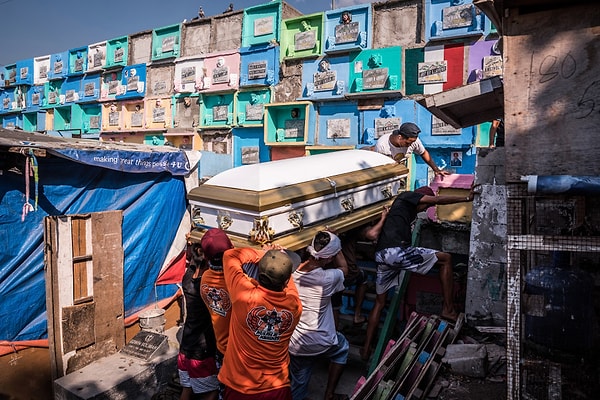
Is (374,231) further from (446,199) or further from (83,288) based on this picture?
(83,288)

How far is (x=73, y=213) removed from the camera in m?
4.85

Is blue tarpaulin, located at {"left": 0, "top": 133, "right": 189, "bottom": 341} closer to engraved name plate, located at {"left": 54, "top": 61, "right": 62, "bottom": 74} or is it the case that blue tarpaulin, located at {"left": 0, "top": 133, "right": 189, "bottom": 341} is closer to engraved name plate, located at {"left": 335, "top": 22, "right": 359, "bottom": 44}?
engraved name plate, located at {"left": 335, "top": 22, "right": 359, "bottom": 44}

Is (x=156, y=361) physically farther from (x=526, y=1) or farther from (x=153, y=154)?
(x=526, y=1)

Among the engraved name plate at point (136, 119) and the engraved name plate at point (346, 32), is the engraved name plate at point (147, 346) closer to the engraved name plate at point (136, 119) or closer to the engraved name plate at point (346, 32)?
the engraved name plate at point (346, 32)

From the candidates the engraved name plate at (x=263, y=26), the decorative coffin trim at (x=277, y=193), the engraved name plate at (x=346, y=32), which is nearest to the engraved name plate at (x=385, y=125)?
the engraved name plate at (x=346, y=32)

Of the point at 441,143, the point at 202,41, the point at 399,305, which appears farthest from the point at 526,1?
the point at 202,41

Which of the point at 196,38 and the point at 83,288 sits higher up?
the point at 196,38

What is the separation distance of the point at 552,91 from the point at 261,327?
2.26 metres

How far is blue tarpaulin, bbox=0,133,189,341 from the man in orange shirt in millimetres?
2962

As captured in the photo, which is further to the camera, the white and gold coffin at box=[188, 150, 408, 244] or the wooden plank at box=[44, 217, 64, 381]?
the wooden plank at box=[44, 217, 64, 381]

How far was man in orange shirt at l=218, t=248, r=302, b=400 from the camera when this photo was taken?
2580 mm

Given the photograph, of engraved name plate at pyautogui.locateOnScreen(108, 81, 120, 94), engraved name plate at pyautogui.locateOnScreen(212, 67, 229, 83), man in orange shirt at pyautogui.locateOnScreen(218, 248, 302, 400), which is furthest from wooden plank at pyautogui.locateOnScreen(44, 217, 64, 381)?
engraved name plate at pyautogui.locateOnScreen(108, 81, 120, 94)

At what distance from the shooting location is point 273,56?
1100cm

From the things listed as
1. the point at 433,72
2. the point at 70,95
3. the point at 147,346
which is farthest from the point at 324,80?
the point at 70,95
